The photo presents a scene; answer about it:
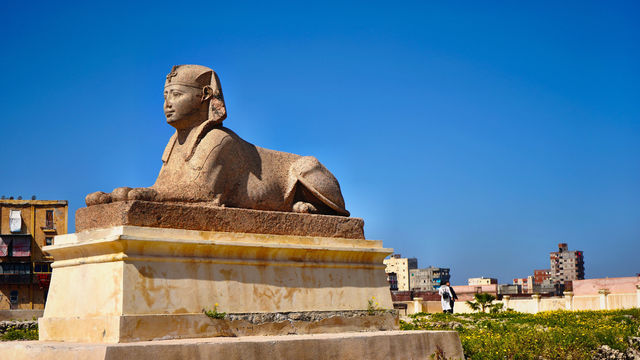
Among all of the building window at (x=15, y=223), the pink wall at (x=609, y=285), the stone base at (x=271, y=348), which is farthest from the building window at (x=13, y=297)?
the stone base at (x=271, y=348)

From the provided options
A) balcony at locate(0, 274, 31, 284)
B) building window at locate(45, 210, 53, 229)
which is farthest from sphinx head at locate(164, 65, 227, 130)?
balcony at locate(0, 274, 31, 284)

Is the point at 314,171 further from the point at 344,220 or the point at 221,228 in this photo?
the point at 221,228

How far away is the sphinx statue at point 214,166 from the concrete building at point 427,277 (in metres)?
91.7

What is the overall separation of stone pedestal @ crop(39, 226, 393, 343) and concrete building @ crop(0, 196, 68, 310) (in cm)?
3790

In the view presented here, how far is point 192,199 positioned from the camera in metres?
6.50

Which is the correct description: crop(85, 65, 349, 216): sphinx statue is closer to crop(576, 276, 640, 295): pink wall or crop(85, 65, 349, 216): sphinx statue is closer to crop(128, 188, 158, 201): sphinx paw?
crop(128, 188, 158, 201): sphinx paw

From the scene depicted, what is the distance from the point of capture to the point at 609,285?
2897 centimetres

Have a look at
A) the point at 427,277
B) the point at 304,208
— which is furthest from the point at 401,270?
the point at 304,208

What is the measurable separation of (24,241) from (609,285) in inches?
1305

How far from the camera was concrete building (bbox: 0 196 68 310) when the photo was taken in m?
41.8

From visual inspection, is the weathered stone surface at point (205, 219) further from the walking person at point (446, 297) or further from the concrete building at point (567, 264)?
the concrete building at point (567, 264)

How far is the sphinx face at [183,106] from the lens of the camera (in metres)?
7.01

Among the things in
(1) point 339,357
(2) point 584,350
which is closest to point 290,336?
(1) point 339,357

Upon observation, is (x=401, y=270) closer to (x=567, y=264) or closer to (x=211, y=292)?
(x=567, y=264)
